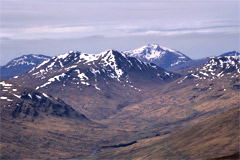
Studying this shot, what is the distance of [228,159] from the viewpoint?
166 metres
